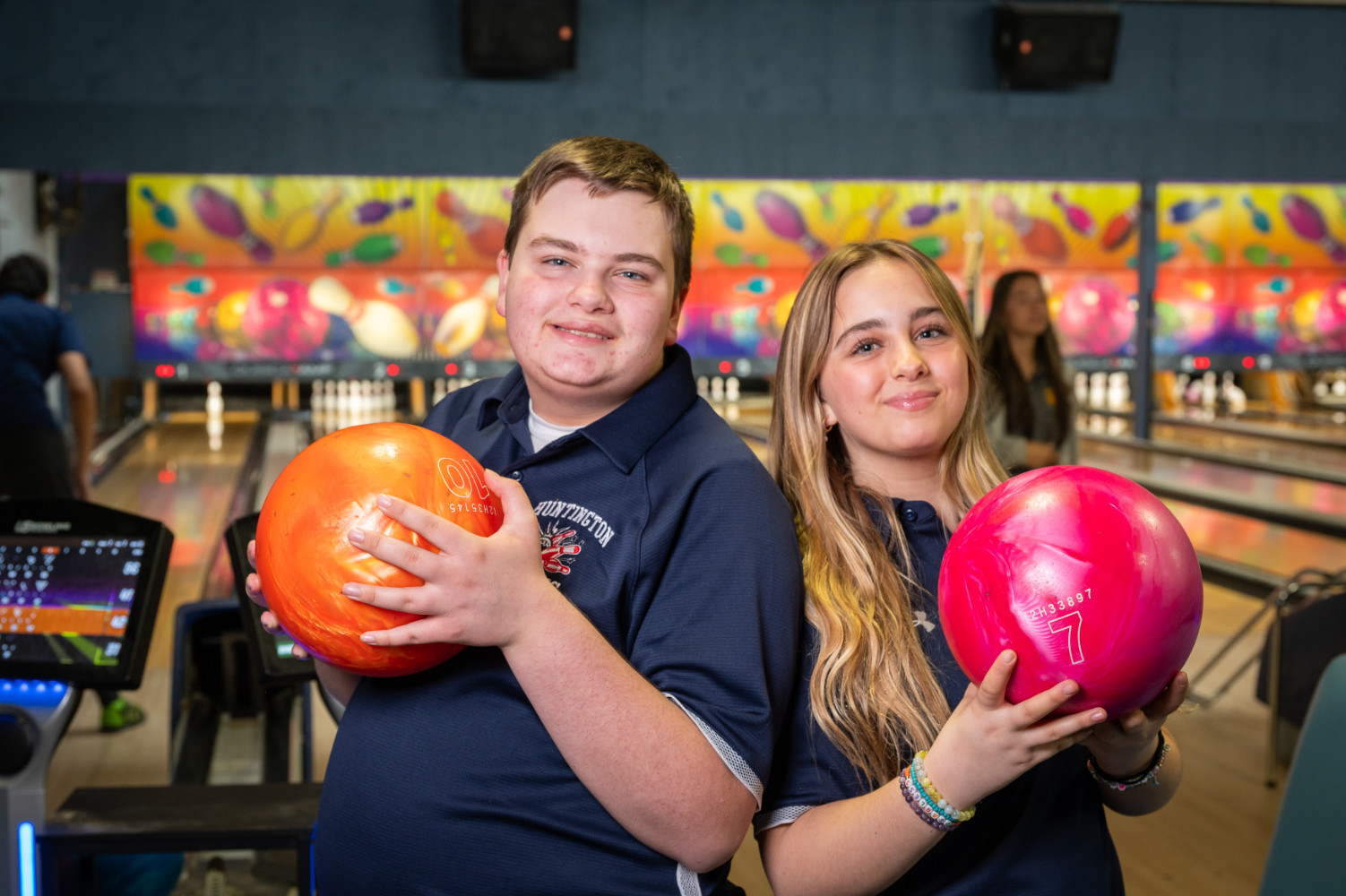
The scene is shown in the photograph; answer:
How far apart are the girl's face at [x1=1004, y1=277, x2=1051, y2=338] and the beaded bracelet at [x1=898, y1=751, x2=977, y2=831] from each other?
2652 mm

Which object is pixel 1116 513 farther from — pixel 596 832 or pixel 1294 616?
pixel 1294 616

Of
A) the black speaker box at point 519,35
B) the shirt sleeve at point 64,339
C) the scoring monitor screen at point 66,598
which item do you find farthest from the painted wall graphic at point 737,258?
the scoring monitor screen at point 66,598

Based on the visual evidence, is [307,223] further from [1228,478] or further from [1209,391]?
[1209,391]

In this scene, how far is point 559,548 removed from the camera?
1.04 meters

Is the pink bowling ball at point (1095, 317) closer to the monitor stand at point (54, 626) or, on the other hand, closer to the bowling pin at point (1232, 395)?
the bowling pin at point (1232, 395)

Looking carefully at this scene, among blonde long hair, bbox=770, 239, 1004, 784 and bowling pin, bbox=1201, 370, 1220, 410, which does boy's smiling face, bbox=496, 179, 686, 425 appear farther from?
Result: bowling pin, bbox=1201, 370, 1220, 410

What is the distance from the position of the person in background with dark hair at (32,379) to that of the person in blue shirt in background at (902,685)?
3.09 meters

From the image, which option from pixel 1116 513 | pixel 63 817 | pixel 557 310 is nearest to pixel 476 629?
pixel 557 310

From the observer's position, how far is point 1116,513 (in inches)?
34.8

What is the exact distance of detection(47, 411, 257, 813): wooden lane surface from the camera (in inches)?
115

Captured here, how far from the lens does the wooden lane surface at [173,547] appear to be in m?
2.91

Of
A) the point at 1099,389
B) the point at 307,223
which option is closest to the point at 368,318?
the point at 307,223

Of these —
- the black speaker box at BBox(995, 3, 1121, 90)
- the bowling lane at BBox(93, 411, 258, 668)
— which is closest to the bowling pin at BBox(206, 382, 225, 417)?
the bowling lane at BBox(93, 411, 258, 668)

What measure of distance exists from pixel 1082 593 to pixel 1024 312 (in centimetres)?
268
